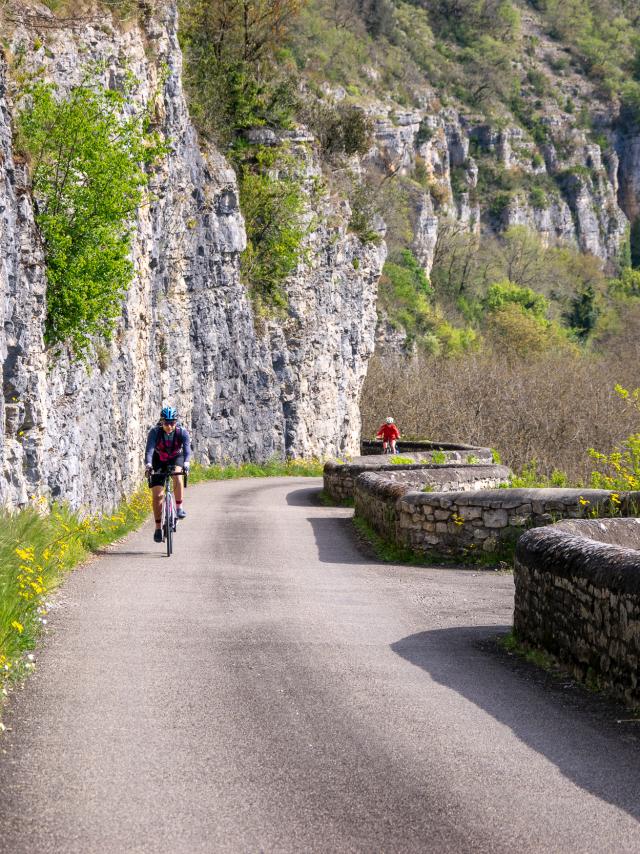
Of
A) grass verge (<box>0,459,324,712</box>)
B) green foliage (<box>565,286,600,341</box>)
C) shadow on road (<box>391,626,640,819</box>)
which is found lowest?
shadow on road (<box>391,626,640,819</box>)

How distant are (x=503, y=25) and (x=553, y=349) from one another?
77327 millimetres

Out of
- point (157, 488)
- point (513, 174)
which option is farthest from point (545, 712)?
point (513, 174)

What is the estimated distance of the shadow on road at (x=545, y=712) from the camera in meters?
4.97

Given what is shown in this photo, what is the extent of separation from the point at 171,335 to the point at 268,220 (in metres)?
11.9

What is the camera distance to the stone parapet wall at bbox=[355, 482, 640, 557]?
13875 millimetres

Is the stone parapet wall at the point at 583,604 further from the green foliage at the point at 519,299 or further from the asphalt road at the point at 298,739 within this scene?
the green foliage at the point at 519,299

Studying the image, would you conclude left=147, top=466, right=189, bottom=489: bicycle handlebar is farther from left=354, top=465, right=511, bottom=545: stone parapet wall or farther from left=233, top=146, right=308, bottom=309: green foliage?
left=233, top=146, right=308, bottom=309: green foliage

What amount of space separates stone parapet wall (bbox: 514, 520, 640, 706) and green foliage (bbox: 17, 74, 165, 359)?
9949 mm

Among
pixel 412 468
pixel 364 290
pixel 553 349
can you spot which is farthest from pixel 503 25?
pixel 412 468

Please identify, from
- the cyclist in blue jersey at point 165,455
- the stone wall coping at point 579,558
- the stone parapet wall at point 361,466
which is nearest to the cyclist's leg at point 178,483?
the cyclist in blue jersey at point 165,455

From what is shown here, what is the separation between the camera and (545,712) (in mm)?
6246

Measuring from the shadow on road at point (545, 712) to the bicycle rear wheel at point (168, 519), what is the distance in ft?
18.5

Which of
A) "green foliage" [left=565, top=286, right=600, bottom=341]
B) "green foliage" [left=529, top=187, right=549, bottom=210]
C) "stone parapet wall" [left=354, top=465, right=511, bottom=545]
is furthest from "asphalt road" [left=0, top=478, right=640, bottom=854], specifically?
"green foliage" [left=529, top=187, right=549, bottom=210]

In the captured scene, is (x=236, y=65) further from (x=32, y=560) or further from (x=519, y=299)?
(x=519, y=299)
